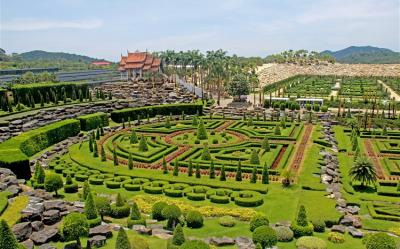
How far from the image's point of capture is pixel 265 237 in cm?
2253

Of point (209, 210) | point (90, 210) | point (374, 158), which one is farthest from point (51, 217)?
point (374, 158)

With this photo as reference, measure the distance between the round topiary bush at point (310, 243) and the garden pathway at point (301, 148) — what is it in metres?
18.1

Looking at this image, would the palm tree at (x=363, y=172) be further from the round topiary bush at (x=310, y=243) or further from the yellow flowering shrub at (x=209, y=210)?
the round topiary bush at (x=310, y=243)

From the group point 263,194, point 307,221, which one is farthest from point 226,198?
point 307,221

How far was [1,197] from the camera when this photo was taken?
93.2 feet

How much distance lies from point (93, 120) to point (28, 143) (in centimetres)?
1724

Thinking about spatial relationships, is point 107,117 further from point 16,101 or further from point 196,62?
point 196,62

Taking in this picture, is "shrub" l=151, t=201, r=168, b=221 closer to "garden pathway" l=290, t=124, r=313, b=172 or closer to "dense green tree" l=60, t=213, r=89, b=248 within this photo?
"dense green tree" l=60, t=213, r=89, b=248

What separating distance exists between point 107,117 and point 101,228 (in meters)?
46.9

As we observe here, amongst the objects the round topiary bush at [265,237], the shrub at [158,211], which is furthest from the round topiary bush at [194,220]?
the round topiary bush at [265,237]

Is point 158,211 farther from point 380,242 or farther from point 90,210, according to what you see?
point 380,242

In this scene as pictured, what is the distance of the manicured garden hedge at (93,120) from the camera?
209 feet

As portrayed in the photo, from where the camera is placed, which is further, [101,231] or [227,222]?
[227,222]

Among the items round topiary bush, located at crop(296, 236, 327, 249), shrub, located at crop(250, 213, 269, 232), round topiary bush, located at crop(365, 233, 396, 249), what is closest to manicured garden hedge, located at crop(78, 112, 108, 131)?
shrub, located at crop(250, 213, 269, 232)
